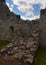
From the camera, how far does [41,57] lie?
17.5 metres

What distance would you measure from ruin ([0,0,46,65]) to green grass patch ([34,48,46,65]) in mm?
500

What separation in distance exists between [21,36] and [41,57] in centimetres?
465

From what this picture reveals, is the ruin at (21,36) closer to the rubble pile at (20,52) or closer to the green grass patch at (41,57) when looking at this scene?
the rubble pile at (20,52)

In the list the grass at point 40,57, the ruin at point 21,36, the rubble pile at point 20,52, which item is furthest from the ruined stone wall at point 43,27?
the rubble pile at point 20,52

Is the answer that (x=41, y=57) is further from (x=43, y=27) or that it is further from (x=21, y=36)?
(x=43, y=27)

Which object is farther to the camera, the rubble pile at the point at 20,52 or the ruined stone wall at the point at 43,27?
the ruined stone wall at the point at 43,27

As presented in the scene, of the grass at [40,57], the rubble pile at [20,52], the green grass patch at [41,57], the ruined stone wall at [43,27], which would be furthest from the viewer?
the ruined stone wall at [43,27]

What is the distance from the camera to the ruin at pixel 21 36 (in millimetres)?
15810

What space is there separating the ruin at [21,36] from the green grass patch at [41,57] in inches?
19.7

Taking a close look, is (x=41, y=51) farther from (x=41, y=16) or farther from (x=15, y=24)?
(x=15, y=24)

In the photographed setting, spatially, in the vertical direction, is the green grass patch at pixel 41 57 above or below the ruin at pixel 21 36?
below

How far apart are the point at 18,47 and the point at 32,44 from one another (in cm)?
155

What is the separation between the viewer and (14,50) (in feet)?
54.7

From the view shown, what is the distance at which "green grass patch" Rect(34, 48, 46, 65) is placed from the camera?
15830 millimetres
